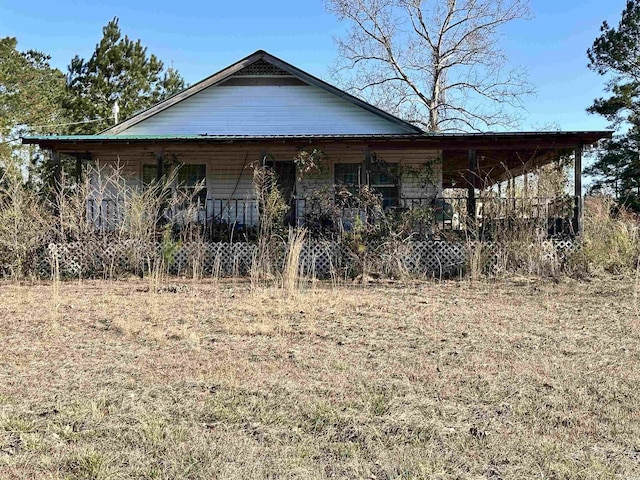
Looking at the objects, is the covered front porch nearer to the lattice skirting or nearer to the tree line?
the lattice skirting

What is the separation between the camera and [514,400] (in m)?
4.19

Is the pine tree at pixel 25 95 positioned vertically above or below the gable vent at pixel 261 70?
above

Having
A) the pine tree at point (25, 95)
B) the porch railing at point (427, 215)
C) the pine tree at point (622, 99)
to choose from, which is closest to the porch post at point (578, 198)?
the porch railing at point (427, 215)

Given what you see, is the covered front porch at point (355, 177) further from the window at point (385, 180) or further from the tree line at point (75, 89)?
the tree line at point (75, 89)

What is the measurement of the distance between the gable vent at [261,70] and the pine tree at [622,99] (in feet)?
62.8

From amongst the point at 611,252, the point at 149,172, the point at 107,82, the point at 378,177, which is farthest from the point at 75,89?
the point at 611,252

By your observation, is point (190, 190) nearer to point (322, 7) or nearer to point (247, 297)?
point (247, 297)

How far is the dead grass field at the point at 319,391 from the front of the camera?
317 cm

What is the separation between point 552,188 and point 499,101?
18.5m

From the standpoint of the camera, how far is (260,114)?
16.2 m

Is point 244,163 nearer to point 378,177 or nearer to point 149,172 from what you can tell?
point 149,172

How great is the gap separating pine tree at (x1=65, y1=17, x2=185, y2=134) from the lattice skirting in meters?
21.1

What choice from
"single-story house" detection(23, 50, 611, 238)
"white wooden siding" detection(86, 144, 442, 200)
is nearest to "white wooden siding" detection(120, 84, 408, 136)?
"single-story house" detection(23, 50, 611, 238)

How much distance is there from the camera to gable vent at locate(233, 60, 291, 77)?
53.3 ft
